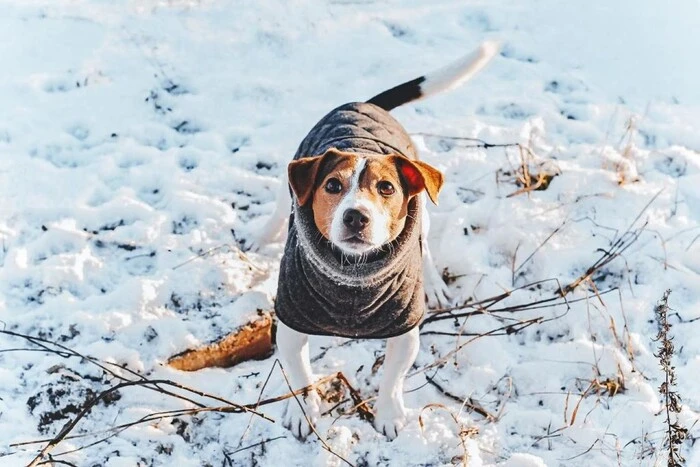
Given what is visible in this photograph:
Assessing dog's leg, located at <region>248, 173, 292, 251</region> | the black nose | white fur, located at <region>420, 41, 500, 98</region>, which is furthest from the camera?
dog's leg, located at <region>248, 173, 292, 251</region>

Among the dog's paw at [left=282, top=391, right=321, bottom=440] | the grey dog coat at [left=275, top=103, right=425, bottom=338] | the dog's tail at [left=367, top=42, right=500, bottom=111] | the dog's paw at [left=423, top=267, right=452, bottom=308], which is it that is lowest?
the dog's paw at [left=282, top=391, right=321, bottom=440]

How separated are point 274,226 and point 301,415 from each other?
1258mm

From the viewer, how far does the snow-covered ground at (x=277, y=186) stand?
342 centimetres

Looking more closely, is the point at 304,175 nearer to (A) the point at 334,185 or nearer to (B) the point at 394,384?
(A) the point at 334,185

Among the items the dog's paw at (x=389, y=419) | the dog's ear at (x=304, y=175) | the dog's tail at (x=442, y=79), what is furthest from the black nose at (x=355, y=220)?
the dog's tail at (x=442, y=79)

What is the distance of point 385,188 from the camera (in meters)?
2.91

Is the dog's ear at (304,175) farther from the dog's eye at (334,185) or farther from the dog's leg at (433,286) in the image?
the dog's leg at (433,286)

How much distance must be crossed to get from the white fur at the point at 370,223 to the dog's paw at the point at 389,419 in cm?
98

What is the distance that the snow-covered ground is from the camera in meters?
3.42

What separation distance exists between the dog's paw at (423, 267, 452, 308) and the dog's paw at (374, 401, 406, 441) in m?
0.78

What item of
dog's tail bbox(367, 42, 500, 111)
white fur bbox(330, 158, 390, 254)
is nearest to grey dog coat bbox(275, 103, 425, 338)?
white fur bbox(330, 158, 390, 254)

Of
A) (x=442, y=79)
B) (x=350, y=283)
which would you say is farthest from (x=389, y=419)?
(x=442, y=79)

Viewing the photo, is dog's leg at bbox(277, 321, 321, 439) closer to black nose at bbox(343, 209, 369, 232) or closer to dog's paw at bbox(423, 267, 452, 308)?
black nose at bbox(343, 209, 369, 232)

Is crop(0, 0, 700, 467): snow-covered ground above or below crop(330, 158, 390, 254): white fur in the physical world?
below
